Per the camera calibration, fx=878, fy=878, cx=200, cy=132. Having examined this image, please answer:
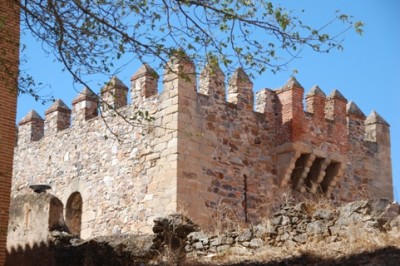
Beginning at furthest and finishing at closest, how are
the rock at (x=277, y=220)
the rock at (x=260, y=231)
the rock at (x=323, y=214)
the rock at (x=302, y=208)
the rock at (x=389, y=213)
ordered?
the rock at (x=260, y=231) → the rock at (x=277, y=220) → the rock at (x=302, y=208) → the rock at (x=323, y=214) → the rock at (x=389, y=213)

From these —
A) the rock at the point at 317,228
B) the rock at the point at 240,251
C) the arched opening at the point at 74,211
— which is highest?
the arched opening at the point at 74,211

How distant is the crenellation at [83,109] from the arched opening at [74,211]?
1.89 meters

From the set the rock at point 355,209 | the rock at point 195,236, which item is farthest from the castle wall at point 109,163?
the rock at point 355,209

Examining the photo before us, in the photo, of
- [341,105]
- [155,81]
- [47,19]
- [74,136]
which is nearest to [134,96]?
[155,81]

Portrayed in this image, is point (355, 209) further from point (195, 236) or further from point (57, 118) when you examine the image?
point (57, 118)

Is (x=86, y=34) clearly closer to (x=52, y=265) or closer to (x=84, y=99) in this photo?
(x=52, y=265)

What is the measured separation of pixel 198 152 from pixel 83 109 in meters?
4.11

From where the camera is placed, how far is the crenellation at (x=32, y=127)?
24.0m

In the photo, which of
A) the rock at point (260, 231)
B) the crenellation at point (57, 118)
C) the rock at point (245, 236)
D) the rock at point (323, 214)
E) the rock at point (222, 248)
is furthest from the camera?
the crenellation at point (57, 118)

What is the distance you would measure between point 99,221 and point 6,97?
7572 mm

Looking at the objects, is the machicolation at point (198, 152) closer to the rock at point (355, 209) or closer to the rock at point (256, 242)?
the rock at point (256, 242)

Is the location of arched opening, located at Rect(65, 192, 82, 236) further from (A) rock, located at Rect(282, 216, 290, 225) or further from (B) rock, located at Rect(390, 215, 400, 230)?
(B) rock, located at Rect(390, 215, 400, 230)

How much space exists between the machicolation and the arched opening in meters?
0.03

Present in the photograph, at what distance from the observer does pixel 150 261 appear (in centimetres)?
1508
